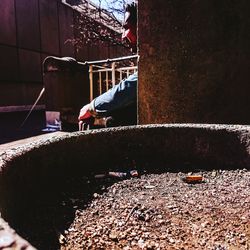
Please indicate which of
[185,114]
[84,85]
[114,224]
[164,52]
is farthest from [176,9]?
[84,85]

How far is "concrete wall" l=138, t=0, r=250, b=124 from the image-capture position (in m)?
2.02

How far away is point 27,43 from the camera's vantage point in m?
11.4

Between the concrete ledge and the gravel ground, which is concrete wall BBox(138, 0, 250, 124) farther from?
the gravel ground

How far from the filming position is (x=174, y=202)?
1.24m

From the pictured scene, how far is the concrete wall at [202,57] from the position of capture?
202 centimetres

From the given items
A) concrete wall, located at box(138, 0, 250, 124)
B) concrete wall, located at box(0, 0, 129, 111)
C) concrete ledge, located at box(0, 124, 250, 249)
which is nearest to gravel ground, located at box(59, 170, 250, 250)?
concrete ledge, located at box(0, 124, 250, 249)

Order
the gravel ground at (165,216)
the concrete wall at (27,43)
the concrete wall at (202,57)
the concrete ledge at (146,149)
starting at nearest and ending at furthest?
the gravel ground at (165,216)
the concrete ledge at (146,149)
the concrete wall at (202,57)
the concrete wall at (27,43)

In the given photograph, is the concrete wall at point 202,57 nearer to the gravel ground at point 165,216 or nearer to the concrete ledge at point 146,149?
the concrete ledge at point 146,149

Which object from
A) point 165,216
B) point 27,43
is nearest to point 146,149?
point 165,216

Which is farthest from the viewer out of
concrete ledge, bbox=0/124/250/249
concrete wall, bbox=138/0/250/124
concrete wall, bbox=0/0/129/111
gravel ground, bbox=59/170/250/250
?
concrete wall, bbox=0/0/129/111

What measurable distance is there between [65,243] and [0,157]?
354mm

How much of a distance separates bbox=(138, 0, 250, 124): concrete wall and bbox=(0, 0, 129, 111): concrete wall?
9.22 metres

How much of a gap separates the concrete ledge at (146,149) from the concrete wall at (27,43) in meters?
9.66

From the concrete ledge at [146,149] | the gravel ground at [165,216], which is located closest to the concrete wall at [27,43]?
the concrete ledge at [146,149]
